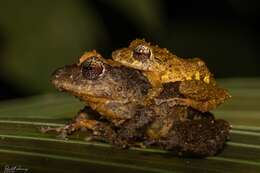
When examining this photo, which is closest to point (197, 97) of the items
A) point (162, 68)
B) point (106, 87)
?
point (162, 68)

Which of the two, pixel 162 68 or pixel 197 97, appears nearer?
pixel 197 97

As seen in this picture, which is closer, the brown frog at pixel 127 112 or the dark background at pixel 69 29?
the brown frog at pixel 127 112

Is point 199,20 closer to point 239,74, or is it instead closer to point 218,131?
point 239,74

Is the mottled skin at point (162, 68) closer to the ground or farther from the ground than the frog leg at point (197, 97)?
farther from the ground

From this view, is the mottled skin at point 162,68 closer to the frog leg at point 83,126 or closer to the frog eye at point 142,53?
the frog eye at point 142,53

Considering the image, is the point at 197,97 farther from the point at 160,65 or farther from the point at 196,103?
the point at 160,65

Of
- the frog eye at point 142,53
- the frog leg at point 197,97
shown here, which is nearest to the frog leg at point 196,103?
the frog leg at point 197,97
